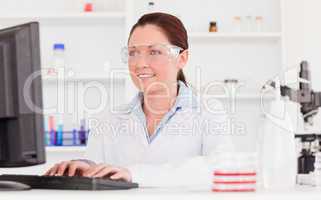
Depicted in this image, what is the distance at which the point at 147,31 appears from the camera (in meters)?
1.89

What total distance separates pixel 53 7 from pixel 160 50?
1367 mm

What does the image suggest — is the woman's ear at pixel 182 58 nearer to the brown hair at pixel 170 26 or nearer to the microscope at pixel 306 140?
the brown hair at pixel 170 26

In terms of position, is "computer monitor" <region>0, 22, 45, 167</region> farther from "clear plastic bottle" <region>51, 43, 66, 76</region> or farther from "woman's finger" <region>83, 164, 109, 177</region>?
"clear plastic bottle" <region>51, 43, 66, 76</region>

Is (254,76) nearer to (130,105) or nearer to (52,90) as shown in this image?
(52,90)

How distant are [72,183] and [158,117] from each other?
0.81m

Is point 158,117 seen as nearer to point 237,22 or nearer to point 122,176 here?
point 122,176

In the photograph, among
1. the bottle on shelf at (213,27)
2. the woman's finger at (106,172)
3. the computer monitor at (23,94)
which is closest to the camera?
the computer monitor at (23,94)

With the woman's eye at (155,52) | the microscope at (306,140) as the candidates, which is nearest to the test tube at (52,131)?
the woman's eye at (155,52)

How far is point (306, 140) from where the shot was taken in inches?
60.9

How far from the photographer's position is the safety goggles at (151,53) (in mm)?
1820

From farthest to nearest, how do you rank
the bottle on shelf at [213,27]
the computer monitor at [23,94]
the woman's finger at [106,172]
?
1. the bottle on shelf at [213,27]
2. the woman's finger at [106,172]
3. the computer monitor at [23,94]

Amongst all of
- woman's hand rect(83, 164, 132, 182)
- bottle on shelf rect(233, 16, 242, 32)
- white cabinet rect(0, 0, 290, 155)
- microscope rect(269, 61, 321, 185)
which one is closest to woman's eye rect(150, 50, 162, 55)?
microscope rect(269, 61, 321, 185)

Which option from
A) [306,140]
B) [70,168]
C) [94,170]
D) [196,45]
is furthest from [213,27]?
[94,170]

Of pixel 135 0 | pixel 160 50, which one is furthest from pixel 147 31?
pixel 135 0
